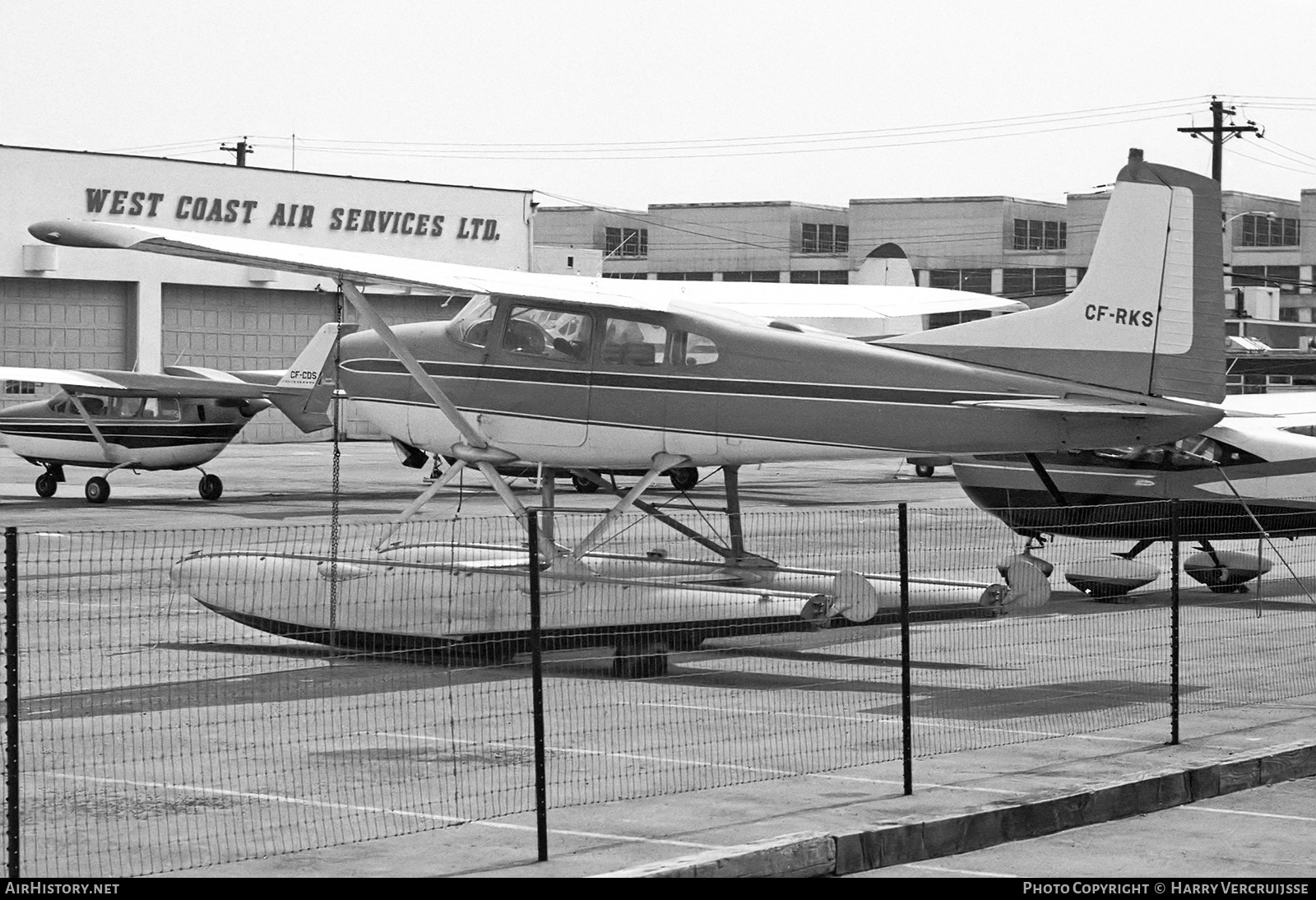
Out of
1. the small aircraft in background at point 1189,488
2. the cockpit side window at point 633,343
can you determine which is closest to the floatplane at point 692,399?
the cockpit side window at point 633,343

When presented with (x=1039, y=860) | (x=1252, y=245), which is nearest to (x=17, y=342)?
(x=1039, y=860)

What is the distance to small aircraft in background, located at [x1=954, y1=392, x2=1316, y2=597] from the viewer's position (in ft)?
59.4

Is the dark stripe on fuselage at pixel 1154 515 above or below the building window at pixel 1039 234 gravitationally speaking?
below

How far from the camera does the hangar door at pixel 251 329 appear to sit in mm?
56406

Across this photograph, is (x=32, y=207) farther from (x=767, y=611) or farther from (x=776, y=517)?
(x=767, y=611)

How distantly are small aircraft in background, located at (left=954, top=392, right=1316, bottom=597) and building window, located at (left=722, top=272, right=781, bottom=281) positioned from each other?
265 ft

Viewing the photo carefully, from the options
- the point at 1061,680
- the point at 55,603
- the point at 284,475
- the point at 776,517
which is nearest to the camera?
the point at 1061,680

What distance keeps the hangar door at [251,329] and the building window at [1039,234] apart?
47907 millimetres

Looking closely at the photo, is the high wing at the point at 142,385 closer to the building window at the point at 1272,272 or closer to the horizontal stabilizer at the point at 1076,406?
the horizontal stabilizer at the point at 1076,406

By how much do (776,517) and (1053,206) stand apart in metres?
81.7

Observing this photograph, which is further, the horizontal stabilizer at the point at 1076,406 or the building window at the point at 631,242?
the building window at the point at 631,242

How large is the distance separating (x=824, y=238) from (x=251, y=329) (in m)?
51.1

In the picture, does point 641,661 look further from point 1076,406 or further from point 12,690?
point 12,690

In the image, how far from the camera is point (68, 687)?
1200 centimetres
